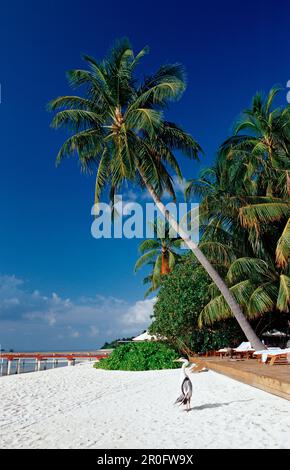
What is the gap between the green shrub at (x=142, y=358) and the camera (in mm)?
18859

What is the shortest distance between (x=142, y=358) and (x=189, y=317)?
3.16 m

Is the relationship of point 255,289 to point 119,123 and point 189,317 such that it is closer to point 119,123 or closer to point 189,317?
point 189,317

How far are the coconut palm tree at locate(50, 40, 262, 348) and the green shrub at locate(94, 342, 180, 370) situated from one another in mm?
6502

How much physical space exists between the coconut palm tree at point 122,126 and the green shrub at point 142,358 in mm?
6502

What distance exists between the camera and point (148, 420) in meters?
6.71

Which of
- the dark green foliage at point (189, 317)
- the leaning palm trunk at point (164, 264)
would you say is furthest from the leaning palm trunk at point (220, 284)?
the leaning palm trunk at point (164, 264)

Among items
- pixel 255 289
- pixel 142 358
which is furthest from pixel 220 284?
pixel 142 358

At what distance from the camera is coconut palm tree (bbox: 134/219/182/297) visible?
99.9 ft

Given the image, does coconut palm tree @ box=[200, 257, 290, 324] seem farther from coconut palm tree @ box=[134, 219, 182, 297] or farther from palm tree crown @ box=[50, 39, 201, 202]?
coconut palm tree @ box=[134, 219, 182, 297]

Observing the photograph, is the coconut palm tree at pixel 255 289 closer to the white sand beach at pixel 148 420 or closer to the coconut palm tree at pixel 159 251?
the white sand beach at pixel 148 420

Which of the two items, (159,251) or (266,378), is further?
(159,251)
